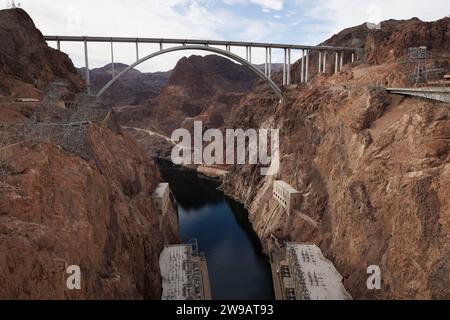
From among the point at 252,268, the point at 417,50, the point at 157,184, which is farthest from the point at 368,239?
the point at 157,184

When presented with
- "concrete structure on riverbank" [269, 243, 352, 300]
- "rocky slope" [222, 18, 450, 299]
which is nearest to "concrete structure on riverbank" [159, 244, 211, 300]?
"concrete structure on riverbank" [269, 243, 352, 300]

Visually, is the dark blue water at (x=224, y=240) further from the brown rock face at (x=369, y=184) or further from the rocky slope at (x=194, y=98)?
the rocky slope at (x=194, y=98)

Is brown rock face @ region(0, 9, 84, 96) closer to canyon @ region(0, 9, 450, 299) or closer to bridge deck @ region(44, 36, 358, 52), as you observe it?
canyon @ region(0, 9, 450, 299)

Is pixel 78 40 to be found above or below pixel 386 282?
above

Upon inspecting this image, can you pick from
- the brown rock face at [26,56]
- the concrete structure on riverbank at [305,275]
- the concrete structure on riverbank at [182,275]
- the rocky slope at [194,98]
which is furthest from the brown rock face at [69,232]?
the rocky slope at [194,98]

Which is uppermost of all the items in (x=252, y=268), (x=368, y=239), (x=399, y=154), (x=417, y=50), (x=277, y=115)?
(x=417, y=50)

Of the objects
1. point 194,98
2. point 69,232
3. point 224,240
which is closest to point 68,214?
point 69,232
